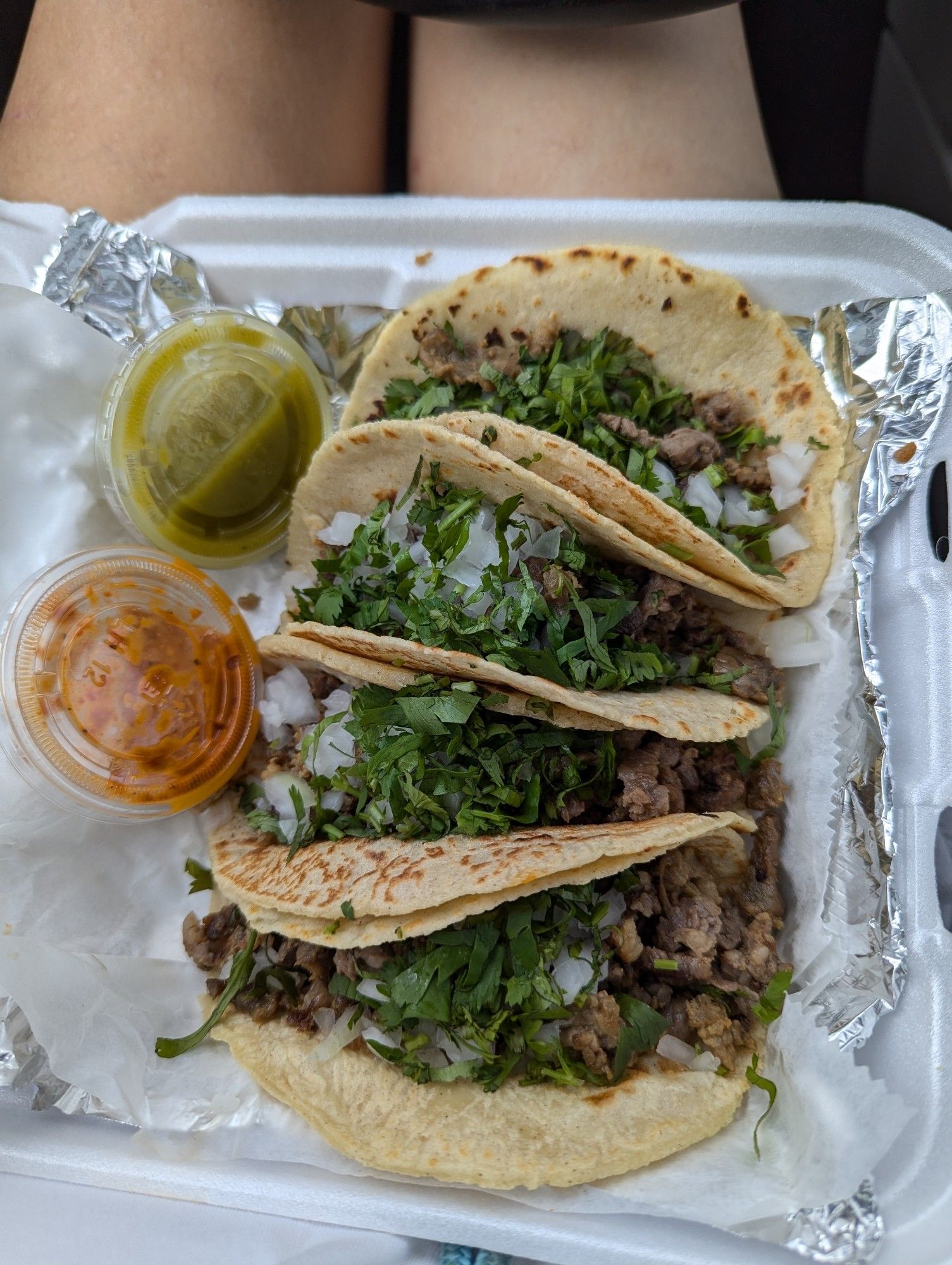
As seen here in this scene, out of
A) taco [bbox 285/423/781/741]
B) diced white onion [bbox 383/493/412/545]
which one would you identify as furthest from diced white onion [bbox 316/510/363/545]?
diced white onion [bbox 383/493/412/545]

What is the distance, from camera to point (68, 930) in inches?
76.4

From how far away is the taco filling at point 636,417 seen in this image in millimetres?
1846

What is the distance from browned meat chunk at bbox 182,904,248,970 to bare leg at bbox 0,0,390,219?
1.66m

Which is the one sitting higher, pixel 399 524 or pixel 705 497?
pixel 705 497

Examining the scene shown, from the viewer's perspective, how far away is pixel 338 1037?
1.78m

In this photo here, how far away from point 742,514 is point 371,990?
4.03ft

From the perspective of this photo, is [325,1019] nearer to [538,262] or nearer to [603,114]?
[538,262]

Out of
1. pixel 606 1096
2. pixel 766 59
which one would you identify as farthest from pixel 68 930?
pixel 766 59

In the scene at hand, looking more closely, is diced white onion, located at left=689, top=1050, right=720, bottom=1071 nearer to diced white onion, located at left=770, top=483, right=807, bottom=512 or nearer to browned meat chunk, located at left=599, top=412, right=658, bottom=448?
diced white onion, located at left=770, top=483, right=807, bottom=512

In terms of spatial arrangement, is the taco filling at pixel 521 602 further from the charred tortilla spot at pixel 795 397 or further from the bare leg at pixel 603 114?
the bare leg at pixel 603 114

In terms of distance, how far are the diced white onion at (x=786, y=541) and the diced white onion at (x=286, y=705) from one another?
1.06 meters

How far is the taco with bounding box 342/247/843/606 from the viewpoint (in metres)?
1.85

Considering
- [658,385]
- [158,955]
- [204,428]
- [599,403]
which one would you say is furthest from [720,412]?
[158,955]

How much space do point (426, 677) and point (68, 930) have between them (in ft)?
3.31
